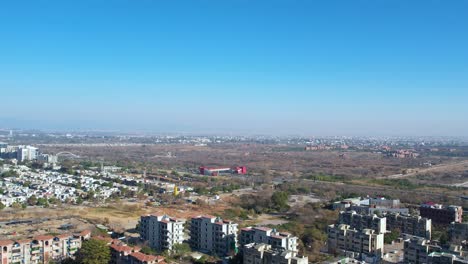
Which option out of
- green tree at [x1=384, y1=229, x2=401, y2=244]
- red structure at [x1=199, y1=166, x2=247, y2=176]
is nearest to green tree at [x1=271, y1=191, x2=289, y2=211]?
green tree at [x1=384, y1=229, x2=401, y2=244]

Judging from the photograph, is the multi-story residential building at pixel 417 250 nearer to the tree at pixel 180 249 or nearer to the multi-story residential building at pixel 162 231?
the tree at pixel 180 249

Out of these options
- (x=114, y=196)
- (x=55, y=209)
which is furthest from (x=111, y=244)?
(x=114, y=196)

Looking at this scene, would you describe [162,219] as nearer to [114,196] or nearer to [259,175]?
[114,196]

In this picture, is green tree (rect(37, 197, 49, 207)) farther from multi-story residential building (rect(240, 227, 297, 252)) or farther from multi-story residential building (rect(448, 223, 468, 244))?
multi-story residential building (rect(448, 223, 468, 244))

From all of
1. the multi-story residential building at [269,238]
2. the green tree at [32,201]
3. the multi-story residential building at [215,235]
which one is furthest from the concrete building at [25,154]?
the multi-story residential building at [269,238]

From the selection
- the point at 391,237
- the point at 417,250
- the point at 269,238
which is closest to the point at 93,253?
the point at 269,238

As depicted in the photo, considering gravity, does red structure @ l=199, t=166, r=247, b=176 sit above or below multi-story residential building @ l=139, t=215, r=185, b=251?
below
